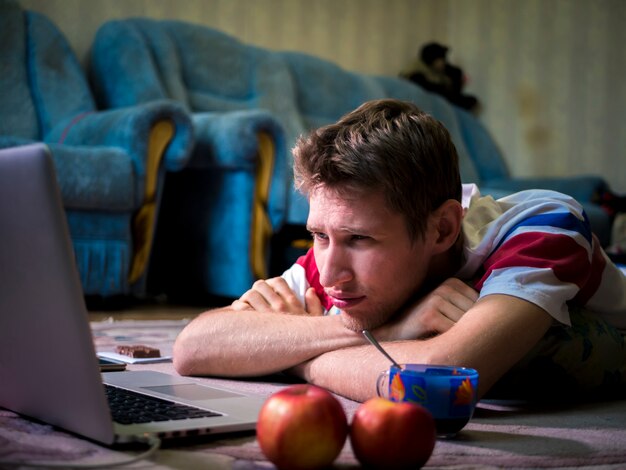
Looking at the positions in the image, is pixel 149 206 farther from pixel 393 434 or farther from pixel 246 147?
pixel 393 434

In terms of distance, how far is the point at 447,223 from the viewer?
137 centimetres

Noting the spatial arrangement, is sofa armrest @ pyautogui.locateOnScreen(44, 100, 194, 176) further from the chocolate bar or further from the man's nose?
the man's nose

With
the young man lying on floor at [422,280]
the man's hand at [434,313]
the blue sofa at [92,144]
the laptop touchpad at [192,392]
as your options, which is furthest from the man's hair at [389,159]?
the blue sofa at [92,144]

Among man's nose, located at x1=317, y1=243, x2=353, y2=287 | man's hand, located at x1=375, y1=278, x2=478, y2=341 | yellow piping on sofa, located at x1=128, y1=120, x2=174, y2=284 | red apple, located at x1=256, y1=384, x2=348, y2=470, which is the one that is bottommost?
yellow piping on sofa, located at x1=128, y1=120, x2=174, y2=284

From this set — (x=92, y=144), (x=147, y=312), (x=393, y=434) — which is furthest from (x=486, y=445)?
(x=92, y=144)

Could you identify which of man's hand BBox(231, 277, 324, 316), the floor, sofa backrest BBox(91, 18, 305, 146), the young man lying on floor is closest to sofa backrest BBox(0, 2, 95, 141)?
sofa backrest BBox(91, 18, 305, 146)

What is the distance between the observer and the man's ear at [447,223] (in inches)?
53.1

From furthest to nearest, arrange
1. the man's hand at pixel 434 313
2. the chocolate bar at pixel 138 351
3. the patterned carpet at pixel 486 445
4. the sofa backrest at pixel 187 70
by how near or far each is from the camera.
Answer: the sofa backrest at pixel 187 70 → the chocolate bar at pixel 138 351 → the man's hand at pixel 434 313 → the patterned carpet at pixel 486 445

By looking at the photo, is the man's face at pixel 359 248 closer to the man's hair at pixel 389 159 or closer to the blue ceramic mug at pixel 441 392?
the man's hair at pixel 389 159

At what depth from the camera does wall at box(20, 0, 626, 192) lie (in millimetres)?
5461

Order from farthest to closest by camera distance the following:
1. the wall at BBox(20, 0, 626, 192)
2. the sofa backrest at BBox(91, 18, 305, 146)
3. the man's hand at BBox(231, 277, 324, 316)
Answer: the wall at BBox(20, 0, 626, 192), the sofa backrest at BBox(91, 18, 305, 146), the man's hand at BBox(231, 277, 324, 316)

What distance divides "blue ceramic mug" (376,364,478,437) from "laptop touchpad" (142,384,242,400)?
0.27 metres

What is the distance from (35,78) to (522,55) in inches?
133


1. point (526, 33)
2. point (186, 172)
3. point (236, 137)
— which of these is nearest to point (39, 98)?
point (186, 172)
